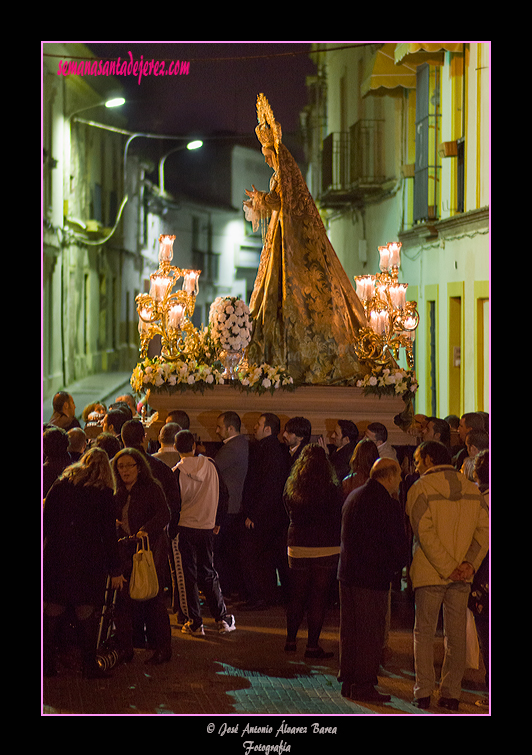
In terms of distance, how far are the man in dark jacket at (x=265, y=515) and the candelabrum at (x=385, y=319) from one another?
2.75 m

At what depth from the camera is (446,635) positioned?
5.87m

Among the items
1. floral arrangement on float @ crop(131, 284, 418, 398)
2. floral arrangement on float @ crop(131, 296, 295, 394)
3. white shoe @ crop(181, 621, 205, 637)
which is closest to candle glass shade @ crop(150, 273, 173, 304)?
floral arrangement on float @ crop(131, 284, 418, 398)

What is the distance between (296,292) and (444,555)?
18.3ft

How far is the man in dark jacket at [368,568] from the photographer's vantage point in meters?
5.74

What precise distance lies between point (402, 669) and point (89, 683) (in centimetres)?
193

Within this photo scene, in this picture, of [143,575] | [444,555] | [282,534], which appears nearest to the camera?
[444,555]

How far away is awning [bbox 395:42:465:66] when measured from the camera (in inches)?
549

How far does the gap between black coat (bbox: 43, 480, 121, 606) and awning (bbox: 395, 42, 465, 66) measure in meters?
9.77

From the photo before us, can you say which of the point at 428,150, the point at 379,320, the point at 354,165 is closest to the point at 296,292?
the point at 379,320

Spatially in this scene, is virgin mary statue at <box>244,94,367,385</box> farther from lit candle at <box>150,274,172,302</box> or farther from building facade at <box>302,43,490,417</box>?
building facade at <box>302,43,490,417</box>

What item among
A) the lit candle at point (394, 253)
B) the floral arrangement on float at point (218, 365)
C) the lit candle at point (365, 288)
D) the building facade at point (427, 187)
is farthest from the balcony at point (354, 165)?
the floral arrangement on float at point (218, 365)

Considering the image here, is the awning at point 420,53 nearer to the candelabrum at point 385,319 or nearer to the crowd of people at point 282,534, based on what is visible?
the candelabrum at point 385,319

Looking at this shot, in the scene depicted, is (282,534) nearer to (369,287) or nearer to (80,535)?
(80,535)
